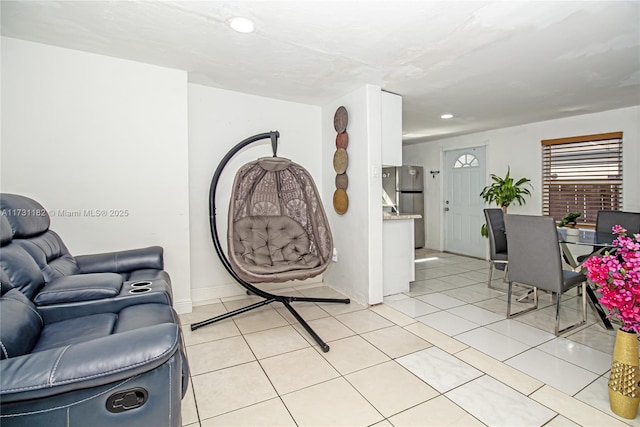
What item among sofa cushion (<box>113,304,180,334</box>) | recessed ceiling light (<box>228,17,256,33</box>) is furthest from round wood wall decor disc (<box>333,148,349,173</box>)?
sofa cushion (<box>113,304,180,334</box>)

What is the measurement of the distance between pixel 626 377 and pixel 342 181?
8.86 feet

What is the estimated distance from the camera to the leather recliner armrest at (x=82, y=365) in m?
0.89

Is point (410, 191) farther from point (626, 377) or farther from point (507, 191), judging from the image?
point (626, 377)

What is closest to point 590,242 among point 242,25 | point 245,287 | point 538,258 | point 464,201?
point 538,258

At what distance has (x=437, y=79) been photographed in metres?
3.14

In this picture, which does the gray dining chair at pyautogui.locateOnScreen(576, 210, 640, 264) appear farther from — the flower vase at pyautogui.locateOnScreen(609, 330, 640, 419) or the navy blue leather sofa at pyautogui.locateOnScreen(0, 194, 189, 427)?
the navy blue leather sofa at pyautogui.locateOnScreen(0, 194, 189, 427)

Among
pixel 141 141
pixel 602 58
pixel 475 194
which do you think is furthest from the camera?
pixel 475 194

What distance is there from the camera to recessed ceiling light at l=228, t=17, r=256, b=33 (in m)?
2.06

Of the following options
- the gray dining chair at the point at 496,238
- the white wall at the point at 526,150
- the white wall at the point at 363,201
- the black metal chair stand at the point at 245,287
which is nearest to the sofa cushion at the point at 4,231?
the black metal chair stand at the point at 245,287

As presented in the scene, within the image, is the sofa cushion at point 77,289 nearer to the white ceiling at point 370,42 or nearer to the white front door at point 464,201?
the white ceiling at point 370,42

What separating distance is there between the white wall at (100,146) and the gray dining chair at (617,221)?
4288mm

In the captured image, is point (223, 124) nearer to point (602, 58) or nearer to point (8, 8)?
point (8, 8)

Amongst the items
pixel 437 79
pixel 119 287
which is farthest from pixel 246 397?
pixel 437 79

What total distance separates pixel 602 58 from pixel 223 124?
11.7 ft
